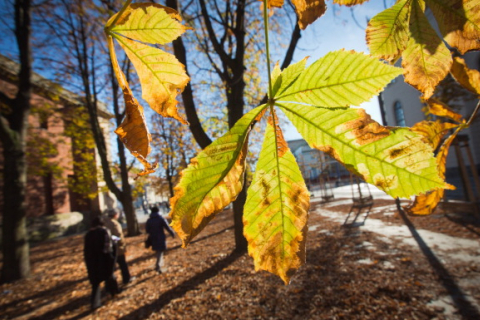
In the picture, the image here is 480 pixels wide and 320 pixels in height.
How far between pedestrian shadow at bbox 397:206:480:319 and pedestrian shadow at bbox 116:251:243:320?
374 cm

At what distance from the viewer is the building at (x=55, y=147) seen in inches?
362

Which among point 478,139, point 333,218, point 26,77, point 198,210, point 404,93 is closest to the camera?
point 198,210

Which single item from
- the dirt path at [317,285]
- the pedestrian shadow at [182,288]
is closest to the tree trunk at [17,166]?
the dirt path at [317,285]

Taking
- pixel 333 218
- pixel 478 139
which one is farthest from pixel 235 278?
pixel 478 139

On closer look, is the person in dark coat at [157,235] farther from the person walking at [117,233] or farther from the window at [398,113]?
the window at [398,113]

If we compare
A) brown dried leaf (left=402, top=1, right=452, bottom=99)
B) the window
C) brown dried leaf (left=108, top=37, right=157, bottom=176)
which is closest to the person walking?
brown dried leaf (left=108, top=37, right=157, bottom=176)

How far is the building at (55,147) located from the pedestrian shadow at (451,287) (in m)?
10.7

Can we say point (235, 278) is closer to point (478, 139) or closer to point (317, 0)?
point (317, 0)

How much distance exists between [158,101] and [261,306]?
414 cm

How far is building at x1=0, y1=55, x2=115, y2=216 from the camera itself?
9.20m

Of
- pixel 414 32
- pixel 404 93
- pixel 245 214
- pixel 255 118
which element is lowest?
pixel 245 214

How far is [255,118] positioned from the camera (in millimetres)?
352

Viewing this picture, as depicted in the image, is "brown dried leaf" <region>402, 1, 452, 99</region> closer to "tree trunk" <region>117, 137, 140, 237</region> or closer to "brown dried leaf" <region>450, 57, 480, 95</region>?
"brown dried leaf" <region>450, 57, 480, 95</region>

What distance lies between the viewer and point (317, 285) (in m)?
4.13
